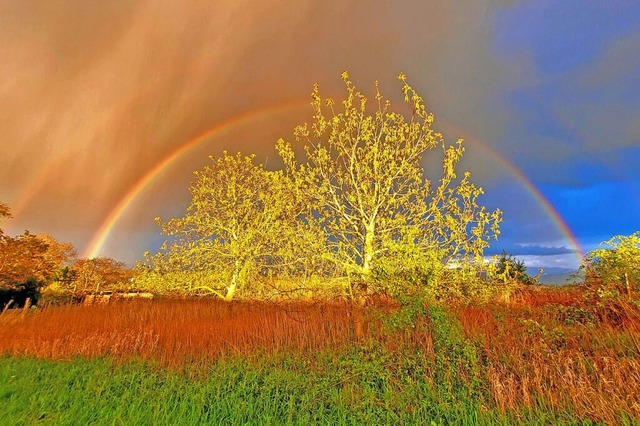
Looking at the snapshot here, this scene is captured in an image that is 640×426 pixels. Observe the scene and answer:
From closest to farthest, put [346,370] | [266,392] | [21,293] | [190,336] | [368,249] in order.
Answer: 1. [266,392]
2. [346,370]
3. [190,336]
4. [368,249]
5. [21,293]

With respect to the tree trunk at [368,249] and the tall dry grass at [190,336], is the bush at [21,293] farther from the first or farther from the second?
the tree trunk at [368,249]

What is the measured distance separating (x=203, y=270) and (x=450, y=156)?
1328cm

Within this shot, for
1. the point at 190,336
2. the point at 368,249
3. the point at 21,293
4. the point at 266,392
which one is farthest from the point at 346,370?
the point at 21,293

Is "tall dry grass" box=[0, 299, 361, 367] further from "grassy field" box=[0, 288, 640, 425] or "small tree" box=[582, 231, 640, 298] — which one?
"small tree" box=[582, 231, 640, 298]

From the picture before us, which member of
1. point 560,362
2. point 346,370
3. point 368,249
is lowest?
point 346,370

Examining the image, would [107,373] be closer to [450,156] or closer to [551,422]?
[551,422]

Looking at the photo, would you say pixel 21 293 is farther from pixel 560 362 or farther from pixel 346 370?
pixel 560 362

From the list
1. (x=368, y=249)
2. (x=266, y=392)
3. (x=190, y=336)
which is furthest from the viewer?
(x=368, y=249)

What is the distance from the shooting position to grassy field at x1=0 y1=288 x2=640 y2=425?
218 inches

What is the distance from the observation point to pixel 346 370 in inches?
281

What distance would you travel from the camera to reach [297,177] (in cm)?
1396

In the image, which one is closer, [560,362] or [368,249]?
[560,362]

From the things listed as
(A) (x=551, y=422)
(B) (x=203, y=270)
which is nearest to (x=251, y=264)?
(B) (x=203, y=270)

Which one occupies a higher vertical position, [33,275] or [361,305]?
[33,275]
